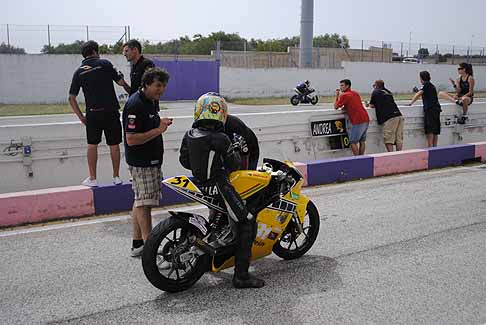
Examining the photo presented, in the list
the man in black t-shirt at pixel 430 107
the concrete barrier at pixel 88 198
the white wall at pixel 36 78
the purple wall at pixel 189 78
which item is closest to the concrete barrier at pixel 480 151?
the man in black t-shirt at pixel 430 107

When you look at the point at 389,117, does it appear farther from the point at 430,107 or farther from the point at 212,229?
the point at 212,229

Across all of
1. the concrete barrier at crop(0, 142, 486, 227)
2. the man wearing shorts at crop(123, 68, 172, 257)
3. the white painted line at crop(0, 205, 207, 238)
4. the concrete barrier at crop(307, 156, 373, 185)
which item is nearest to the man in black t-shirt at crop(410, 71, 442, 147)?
the concrete barrier at crop(307, 156, 373, 185)

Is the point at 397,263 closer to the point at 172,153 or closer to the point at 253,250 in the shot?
the point at 253,250

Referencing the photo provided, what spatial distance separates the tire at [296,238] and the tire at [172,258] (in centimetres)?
88

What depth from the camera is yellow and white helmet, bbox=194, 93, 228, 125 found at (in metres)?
4.20

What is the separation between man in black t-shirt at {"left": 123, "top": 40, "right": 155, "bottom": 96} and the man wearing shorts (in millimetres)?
1701

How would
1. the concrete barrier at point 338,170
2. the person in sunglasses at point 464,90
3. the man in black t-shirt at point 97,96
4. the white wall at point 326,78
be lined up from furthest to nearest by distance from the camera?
the white wall at point 326,78 → the person in sunglasses at point 464,90 → the concrete barrier at point 338,170 → the man in black t-shirt at point 97,96

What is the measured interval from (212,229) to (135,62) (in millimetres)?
2900

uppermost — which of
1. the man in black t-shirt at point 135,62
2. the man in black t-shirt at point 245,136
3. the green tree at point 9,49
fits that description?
the green tree at point 9,49

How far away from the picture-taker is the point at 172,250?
430 centimetres

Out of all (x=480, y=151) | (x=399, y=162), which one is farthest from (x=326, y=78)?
(x=399, y=162)

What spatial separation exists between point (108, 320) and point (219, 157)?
4.87 feet

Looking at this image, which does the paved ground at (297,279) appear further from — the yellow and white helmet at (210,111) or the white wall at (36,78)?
the white wall at (36,78)

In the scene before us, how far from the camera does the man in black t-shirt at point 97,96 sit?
656cm
